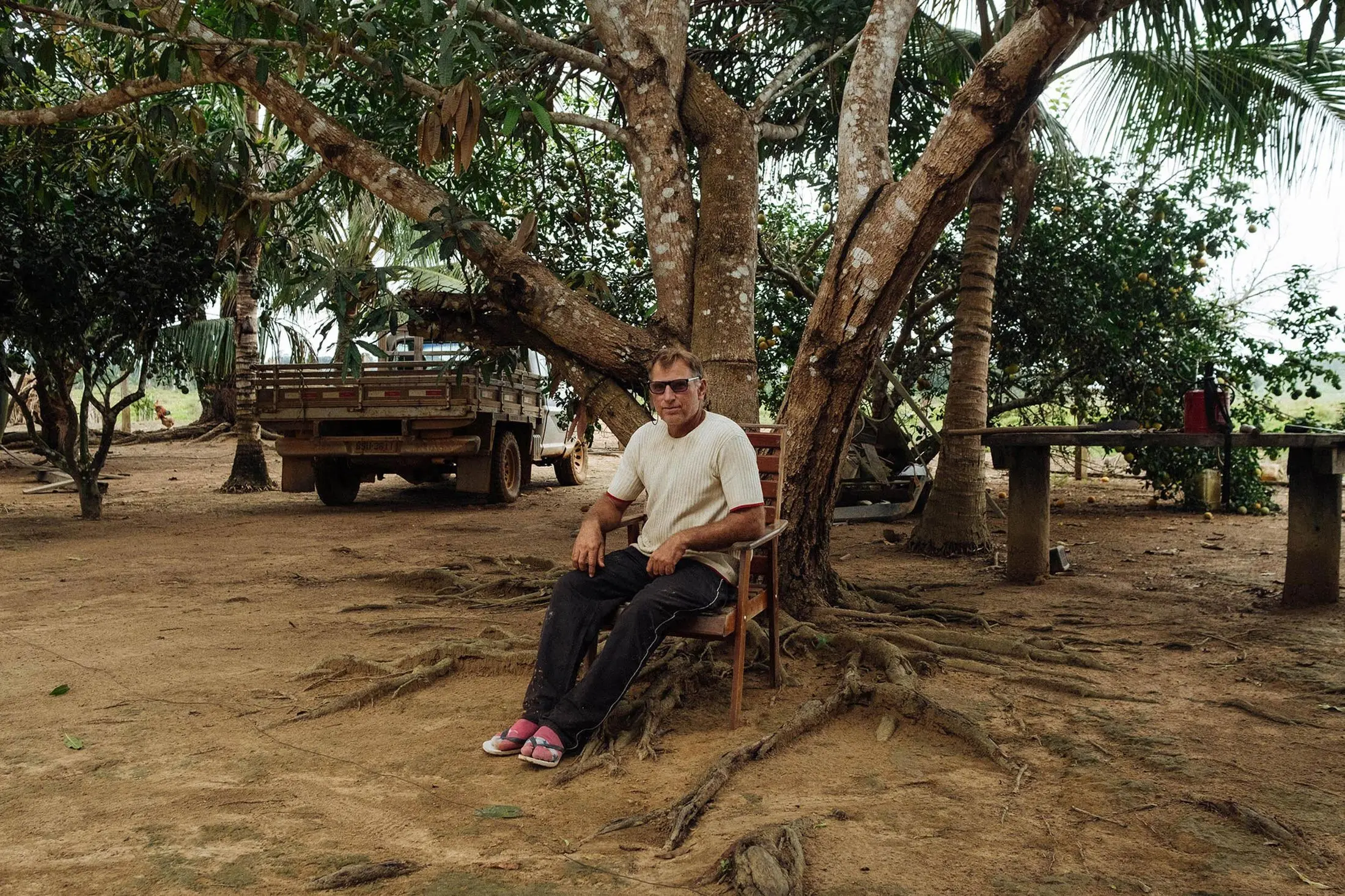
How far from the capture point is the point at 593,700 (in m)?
3.77

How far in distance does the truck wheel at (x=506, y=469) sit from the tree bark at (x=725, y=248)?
654 cm

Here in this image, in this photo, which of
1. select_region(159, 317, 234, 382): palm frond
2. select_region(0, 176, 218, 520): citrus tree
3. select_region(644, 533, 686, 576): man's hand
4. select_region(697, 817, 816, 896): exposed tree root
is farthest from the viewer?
select_region(159, 317, 234, 382): palm frond

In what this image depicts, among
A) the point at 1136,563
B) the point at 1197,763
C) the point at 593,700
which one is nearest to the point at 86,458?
the point at 593,700

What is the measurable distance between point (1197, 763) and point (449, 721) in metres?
2.67

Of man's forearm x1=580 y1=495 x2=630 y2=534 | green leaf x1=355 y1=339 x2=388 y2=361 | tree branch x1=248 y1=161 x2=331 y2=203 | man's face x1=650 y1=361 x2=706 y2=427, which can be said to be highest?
tree branch x1=248 y1=161 x2=331 y2=203

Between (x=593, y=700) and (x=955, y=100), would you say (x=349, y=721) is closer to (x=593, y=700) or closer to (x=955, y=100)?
(x=593, y=700)

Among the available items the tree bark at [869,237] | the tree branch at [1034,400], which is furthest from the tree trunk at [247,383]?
the tree bark at [869,237]

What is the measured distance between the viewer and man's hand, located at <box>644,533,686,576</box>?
388 centimetres

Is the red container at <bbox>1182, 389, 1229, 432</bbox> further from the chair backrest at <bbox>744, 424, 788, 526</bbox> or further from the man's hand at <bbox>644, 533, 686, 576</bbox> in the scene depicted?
the man's hand at <bbox>644, 533, 686, 576</bbox>

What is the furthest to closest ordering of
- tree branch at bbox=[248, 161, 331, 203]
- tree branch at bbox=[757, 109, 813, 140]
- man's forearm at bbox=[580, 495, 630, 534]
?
tree branch at bbox=[757, 109, 813, 140] → tree branch at bbox=[248, 161, 331, 203] → man's forearm at bbox=[580, 495, 630, 534]

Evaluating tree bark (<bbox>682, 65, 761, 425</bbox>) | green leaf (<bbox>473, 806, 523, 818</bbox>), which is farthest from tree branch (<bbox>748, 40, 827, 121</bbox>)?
green leaf (<bbox>473, 806, 523, 818</bbox>)

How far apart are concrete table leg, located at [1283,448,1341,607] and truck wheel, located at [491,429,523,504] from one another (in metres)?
8.24

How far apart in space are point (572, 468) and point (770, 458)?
11.0 meters

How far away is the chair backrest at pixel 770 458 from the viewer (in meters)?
4.90
